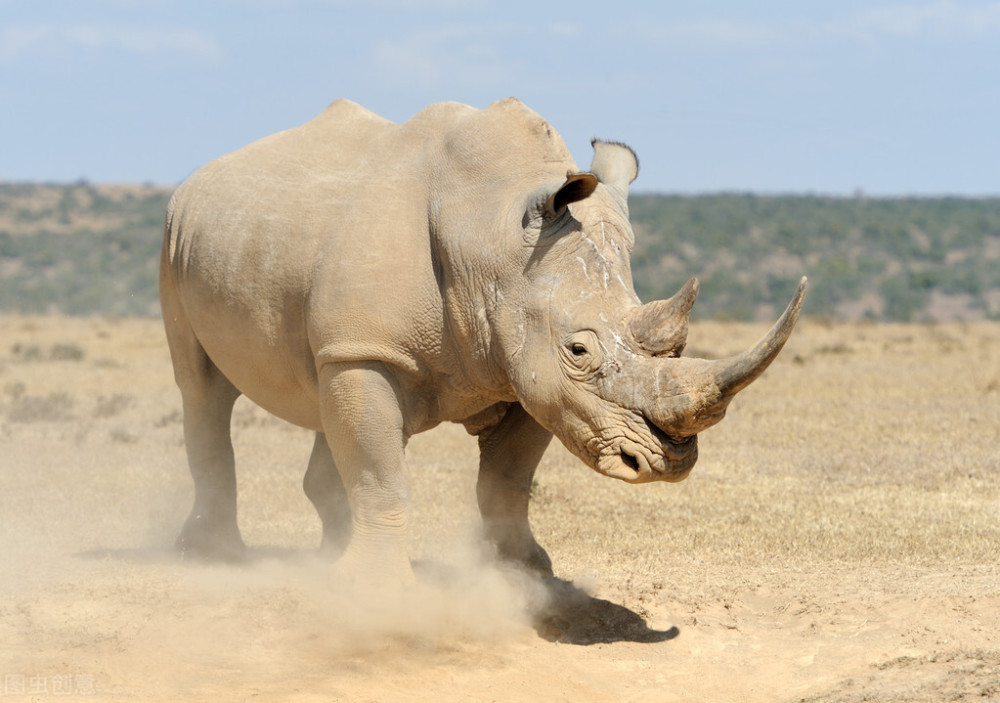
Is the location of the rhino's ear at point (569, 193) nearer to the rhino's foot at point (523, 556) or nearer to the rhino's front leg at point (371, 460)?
the rhino's front leg at point (371, 460)

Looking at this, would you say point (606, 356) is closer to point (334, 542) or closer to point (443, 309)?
point (443, 309)

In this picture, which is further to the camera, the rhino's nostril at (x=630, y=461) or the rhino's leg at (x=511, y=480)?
the rhino's leg at (x=511, y=480)

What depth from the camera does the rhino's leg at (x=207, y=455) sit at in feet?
27.6

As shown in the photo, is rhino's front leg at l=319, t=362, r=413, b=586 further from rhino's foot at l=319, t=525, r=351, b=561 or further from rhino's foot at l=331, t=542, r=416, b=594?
rhino's foot at l=319, t=525, r=351, b=561

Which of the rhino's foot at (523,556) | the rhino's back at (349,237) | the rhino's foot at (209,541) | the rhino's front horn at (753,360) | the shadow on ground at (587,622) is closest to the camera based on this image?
the rhino's front horn at (753,360)

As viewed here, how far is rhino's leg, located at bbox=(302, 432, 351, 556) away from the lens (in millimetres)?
8242

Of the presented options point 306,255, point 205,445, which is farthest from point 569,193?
point 205,445

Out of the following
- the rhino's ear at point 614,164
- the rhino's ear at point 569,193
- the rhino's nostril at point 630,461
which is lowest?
the rhino's nostril at point 630,461

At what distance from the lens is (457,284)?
6.45m

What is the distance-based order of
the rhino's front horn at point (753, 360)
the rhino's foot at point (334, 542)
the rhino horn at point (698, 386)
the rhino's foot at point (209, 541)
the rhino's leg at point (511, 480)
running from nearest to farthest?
the rhino's front horn at point (753, 360) < the rhino horn at point (698, 386) < the rhino's leg at point (511, 480) < the rhino's foot at point (334, 542) < the rhino's foot at point (209, 541)

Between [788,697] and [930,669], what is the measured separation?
605 mm

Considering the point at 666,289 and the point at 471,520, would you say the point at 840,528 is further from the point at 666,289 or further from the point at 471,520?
the point at 666,289

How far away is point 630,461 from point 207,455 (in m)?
3.52

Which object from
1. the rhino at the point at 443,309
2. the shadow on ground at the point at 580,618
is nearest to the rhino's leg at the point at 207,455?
the rhino at the point at 443,309
